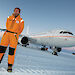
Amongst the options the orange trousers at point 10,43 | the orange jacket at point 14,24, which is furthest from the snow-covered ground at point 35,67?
the orange jacket at point 14,24

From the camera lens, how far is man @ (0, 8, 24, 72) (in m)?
2.84

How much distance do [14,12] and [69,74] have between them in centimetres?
302

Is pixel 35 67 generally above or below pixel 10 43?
below

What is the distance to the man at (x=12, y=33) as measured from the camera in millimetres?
2838

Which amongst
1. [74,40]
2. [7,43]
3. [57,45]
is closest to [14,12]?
[7,43]

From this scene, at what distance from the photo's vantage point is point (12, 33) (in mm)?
2891

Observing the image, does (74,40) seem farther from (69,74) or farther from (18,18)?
(18,18)

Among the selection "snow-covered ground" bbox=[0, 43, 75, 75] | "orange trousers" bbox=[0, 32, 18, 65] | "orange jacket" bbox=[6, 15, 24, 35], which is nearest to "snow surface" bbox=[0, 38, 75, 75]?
"snow-covered ground" bbox=[0, 43, 75, 75]

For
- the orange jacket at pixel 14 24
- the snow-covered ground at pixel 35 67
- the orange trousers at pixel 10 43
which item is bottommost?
the snow-covered ground at pixel 35 67

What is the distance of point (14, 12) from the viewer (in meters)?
2.97

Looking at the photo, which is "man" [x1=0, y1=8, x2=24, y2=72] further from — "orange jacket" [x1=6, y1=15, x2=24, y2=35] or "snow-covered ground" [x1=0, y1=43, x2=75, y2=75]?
"snow-covered ground" [x1=0, y1=43, x2=75, y2=75]

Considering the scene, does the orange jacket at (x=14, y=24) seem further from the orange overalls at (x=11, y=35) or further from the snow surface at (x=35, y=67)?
the snow surface at (x=35, y=67)

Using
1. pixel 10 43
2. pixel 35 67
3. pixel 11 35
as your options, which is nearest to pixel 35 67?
pixel 35 67

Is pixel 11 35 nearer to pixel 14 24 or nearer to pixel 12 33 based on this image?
pixel 12 33
